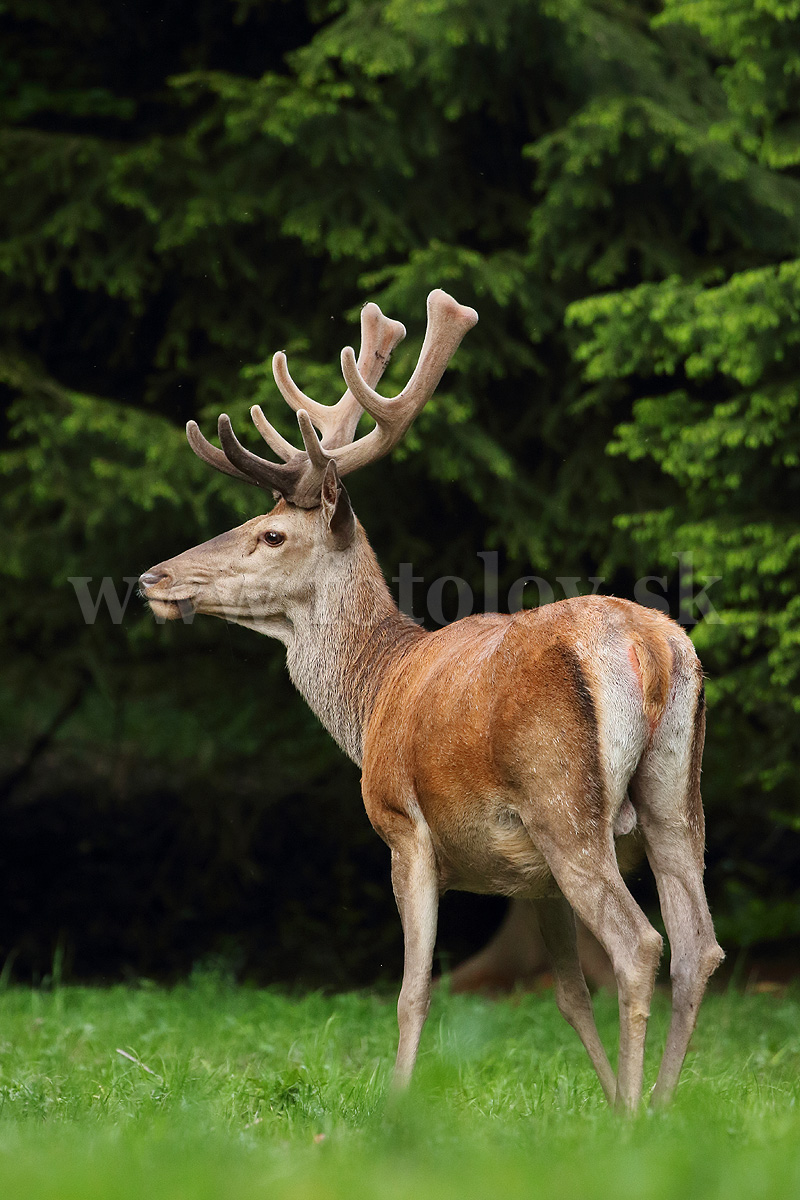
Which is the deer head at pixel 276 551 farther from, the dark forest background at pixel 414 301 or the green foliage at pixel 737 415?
the dark forest background at pixel 414 301

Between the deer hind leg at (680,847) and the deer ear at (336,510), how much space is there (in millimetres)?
1513

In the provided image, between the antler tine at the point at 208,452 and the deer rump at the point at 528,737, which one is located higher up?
the antler tine at the point at 208,452

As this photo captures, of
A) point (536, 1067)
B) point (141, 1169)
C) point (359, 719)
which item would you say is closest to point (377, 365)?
point (359, 719)

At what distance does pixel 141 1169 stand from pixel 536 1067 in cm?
307

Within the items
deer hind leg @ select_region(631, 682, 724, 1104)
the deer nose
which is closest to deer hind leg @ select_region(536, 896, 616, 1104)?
deer hind leg @ select_region(631, 682, 724, 1104)

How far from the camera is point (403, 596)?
816 centimetres

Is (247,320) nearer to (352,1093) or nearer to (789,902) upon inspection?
(352,1093)

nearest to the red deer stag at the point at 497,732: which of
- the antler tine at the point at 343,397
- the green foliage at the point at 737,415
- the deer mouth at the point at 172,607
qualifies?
the deer mouth at the point at 172,607

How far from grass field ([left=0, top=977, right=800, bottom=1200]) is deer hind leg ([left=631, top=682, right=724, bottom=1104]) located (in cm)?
27

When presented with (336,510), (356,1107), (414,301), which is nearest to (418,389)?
(336,510)

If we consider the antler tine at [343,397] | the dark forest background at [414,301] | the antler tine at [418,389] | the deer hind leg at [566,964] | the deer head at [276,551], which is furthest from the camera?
the dark forest background at [414,301]

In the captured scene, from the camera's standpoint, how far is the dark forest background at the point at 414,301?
697 centimetres

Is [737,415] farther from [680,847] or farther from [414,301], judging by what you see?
[680,847]

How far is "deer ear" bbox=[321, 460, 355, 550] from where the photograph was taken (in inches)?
199
